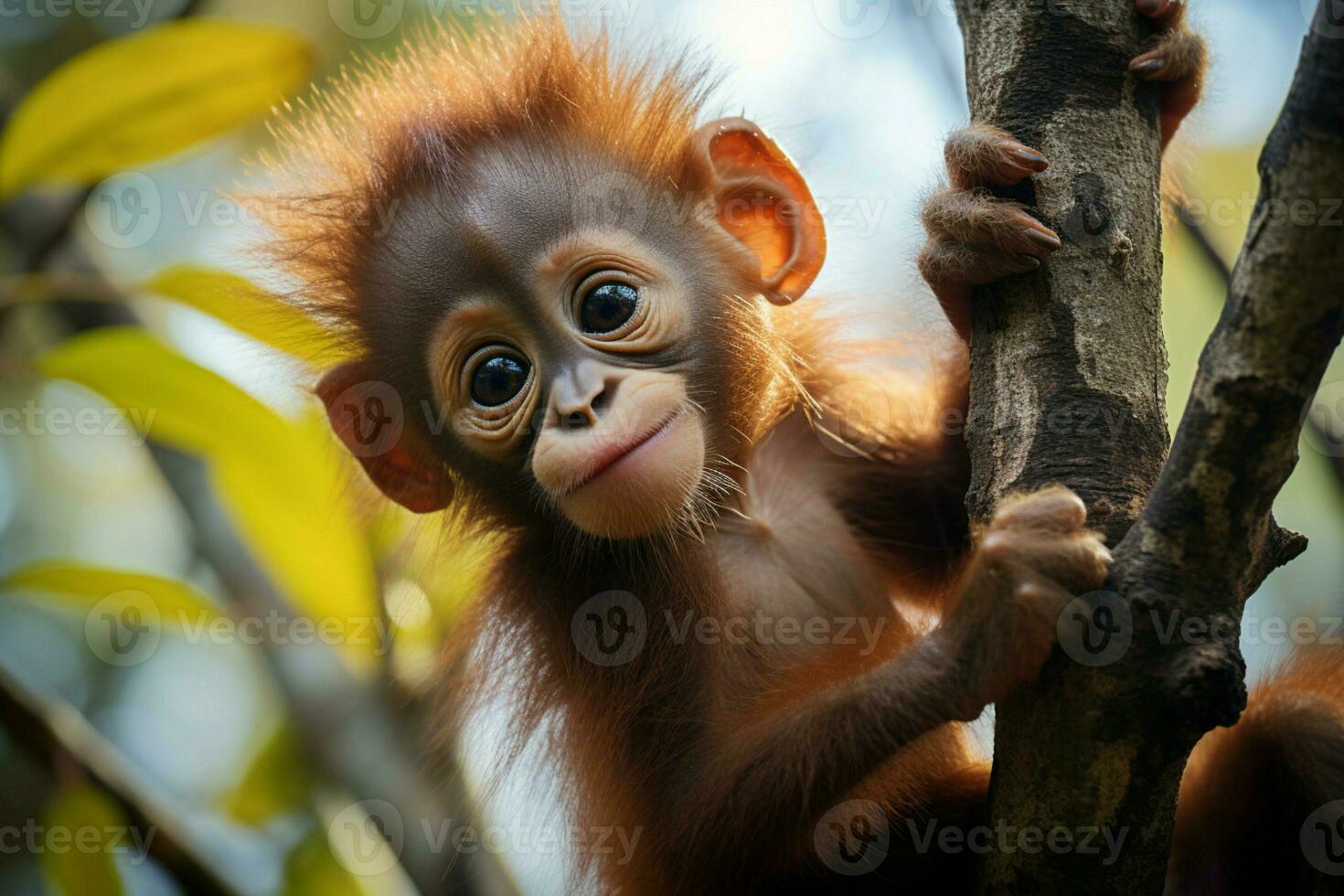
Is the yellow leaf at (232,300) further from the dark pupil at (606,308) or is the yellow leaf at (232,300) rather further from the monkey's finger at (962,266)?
the monkey's finger at (962,266)

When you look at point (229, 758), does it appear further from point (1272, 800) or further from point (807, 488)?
point (1272, 800)

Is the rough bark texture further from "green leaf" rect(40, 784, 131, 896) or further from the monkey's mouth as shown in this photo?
"green leaf" rect(40, 784, 131, 896)

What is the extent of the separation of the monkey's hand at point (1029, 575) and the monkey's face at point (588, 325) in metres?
1.12

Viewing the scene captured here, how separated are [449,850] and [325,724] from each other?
27.0 inches

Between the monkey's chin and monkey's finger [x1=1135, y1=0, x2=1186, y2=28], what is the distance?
1685mm

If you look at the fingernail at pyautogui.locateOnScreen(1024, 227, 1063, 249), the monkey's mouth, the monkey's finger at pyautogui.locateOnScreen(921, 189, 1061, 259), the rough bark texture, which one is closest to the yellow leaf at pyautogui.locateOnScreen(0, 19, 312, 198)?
the monkey's mouth

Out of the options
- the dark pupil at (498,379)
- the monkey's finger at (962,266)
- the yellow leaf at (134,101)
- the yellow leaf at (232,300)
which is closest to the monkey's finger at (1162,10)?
the monkey's finger at (962,266)

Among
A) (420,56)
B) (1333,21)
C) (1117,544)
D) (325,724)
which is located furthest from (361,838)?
(1333,21)

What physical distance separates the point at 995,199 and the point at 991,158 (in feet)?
0.37

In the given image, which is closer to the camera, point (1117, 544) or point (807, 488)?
point (1117, 544)

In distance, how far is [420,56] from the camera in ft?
15.3

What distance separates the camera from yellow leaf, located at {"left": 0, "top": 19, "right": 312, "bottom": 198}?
3504 millimetres

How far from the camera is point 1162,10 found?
3.28 m

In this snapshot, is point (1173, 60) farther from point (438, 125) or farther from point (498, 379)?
point (438, 125)
